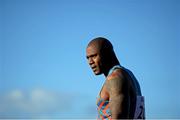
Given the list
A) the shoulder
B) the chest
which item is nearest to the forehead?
the shoulder

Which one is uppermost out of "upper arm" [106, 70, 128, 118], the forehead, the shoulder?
the forehead

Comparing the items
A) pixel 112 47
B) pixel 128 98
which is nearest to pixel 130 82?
pixel 128 98

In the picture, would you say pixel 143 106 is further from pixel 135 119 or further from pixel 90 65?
pixel 90 65

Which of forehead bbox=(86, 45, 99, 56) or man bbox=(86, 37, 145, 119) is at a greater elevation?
forehead bbox=(86, 45, 99, 56)

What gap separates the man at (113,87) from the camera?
247 inches

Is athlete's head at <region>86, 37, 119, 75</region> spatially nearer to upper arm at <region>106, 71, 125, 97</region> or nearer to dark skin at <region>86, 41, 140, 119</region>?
dark skin at <region>86, 41, 140, 119</region>

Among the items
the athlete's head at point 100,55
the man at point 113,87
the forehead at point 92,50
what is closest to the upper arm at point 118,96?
the man at point 113,87

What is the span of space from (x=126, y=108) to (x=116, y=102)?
15 centimetres

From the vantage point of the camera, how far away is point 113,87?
6.37m

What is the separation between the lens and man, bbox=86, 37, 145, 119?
20.5ft

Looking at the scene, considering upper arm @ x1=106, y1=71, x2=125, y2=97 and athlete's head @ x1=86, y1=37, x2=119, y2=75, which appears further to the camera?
athlete's head @ x1=86, y1=37, x2=119, y2=75

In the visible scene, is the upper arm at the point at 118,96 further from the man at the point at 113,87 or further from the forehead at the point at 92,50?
the forehead at the point at 92,50

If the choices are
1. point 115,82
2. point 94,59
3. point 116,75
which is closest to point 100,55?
point 94,59

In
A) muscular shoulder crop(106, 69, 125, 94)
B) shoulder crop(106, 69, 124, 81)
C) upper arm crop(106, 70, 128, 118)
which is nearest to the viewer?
upper arm crop(106, 70, 128, 118)
